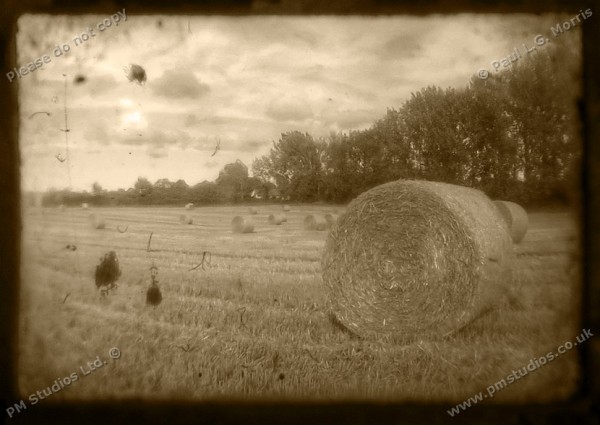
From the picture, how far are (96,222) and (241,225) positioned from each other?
0.86 meters

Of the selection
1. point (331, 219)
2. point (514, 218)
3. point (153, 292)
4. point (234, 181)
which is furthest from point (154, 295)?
point (514, 218)

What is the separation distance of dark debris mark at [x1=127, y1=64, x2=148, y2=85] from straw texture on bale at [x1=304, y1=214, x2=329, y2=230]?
1.25 meters

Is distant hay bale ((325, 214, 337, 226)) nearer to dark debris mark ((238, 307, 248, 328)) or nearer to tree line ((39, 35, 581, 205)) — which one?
tree line ((39, 35, 581, 205))

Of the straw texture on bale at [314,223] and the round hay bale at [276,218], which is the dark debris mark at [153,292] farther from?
the straw texture on bale at [314,223]

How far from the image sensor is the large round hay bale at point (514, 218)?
9.86 ft

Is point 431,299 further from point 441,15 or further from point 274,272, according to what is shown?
point 441,15

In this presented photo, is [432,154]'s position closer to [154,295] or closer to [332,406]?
[332,406]

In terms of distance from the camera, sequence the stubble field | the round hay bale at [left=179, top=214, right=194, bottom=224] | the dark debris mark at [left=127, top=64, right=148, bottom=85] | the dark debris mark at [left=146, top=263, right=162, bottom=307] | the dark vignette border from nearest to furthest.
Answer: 1. the dark vignette border
2. the stubble field
3. the dark debris mark at [left=127, top=64, right=148, bottom=85]
4. the dark debris mark at [left=146, top=263, right=162, bottom=307]
5. the round hay bale at [left=179, top=214, right=194, bottom=224]

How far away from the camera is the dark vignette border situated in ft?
7.82

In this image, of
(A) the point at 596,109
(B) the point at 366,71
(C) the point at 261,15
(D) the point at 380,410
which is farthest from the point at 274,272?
(A) the point at 596,109

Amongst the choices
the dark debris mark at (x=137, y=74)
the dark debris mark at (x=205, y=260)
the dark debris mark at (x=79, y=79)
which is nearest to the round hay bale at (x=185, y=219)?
the dark debris mark at (x=205, y=260)

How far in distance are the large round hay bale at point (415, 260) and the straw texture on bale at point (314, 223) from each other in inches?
3.2

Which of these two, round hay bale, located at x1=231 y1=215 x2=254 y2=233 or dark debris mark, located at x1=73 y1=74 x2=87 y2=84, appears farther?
round hay bale, located at x1=231 y1=215 x2=254 y2=233

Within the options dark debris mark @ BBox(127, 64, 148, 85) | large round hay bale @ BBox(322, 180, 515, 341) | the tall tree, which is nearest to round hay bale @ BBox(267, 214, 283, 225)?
the tall tree
